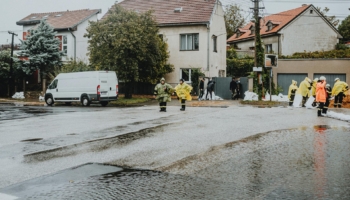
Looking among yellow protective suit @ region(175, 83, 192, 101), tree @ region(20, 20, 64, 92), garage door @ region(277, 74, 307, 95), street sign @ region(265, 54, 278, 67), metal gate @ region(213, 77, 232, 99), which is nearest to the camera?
yellow protective suit @ region(175, 83, 192, 101)

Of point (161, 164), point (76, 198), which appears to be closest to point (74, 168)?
point (161, 164)

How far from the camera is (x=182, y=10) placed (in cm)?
3538

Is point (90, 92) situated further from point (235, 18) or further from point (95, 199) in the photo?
point (235, 18)

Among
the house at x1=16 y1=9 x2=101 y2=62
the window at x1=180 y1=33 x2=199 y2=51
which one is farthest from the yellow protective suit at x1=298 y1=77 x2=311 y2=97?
the house at x1=16 y1=9 x2=101 y2=62

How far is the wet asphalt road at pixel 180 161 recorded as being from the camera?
247 inches

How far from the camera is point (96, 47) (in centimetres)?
2945

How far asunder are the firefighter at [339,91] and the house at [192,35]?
12470mm

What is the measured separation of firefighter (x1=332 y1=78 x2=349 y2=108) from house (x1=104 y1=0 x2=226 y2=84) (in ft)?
40.9

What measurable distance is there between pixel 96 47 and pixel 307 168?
23696 millimetres

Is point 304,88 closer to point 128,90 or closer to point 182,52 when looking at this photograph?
point 182,52

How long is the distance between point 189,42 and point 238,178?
27871 mm

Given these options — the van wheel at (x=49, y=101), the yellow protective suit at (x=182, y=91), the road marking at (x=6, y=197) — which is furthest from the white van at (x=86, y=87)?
the road marking at (x=6, y=197)

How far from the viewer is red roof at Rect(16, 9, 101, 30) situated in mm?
40438

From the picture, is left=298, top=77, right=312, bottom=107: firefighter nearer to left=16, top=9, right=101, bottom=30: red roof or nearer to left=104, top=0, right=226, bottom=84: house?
left=104, top=0, right=226, bottom=84: house
